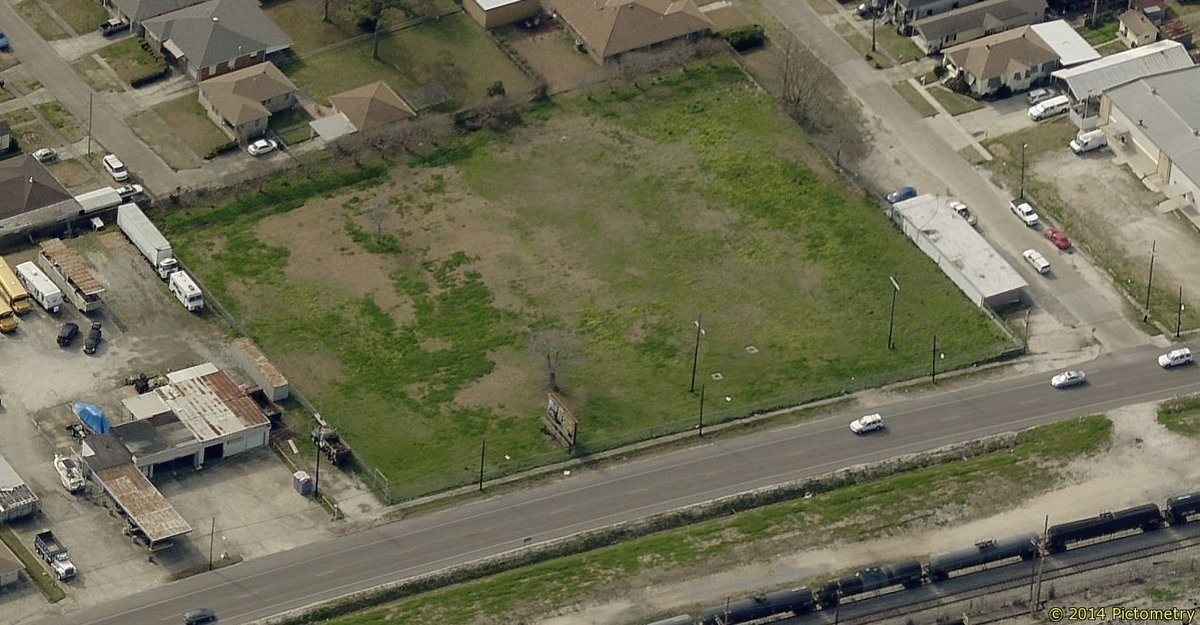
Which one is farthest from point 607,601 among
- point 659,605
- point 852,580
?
point 852,580

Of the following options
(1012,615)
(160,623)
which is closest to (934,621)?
(1012,615)

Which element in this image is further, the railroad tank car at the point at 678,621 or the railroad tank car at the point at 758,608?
the railroad tank car at the point at 758,608

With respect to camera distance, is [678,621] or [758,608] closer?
[678,621]

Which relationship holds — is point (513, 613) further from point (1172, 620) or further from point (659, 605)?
point (1172, 620)

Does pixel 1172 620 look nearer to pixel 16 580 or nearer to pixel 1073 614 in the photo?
pixel 1073 614

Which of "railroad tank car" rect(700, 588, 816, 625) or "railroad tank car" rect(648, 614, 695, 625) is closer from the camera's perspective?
"railroad tank car" rect(648, 614, 695, 625)
